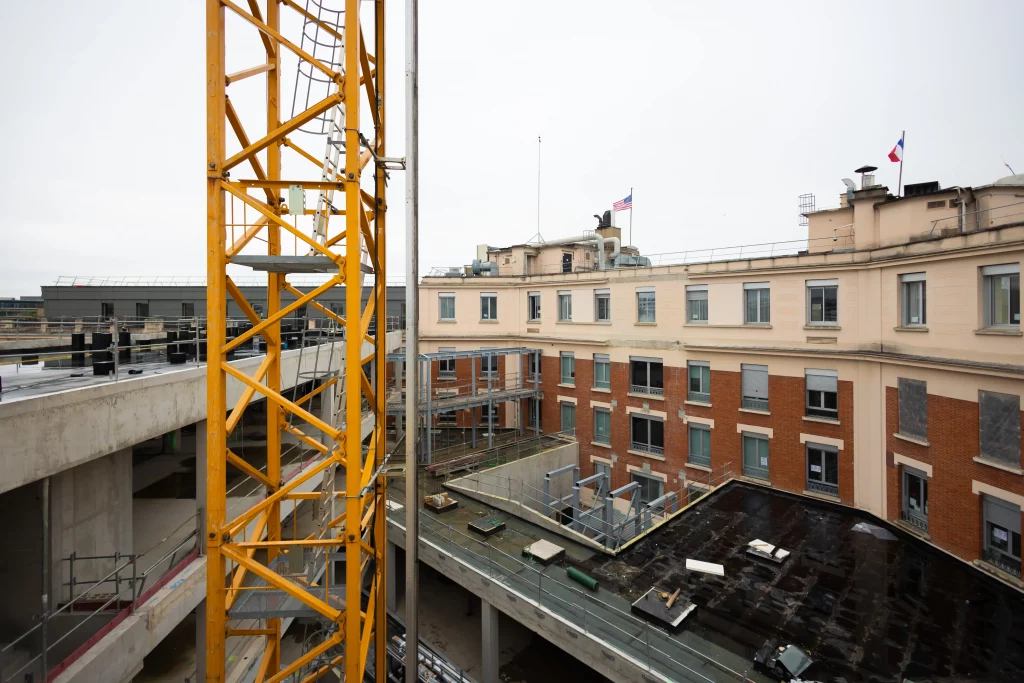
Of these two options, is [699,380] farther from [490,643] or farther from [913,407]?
[490,643]

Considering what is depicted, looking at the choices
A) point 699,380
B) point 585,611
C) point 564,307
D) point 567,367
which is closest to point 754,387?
point 699,380

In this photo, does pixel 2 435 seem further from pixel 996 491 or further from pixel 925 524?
pixel 925 524

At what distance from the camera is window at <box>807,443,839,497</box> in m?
22.1

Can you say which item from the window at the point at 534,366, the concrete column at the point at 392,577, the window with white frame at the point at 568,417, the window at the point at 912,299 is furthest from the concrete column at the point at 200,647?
the window at the point at 912,299

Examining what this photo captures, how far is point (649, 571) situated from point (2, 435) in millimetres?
15792

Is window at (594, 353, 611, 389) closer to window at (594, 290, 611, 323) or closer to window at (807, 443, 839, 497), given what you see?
window at (594, 290, 611, 323)

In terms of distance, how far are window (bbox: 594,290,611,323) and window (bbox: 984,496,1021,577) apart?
729 inches

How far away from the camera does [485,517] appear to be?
2100 centimetres

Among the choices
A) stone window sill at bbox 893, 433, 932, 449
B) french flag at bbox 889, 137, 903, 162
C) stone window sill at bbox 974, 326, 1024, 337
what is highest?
french flag at bbox 889, 137, 903, 162

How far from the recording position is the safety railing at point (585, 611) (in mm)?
12056

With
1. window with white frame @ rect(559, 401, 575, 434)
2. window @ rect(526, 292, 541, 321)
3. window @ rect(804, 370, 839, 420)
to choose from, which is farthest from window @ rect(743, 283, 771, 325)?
window @ rect(526, 292, 541, 321)

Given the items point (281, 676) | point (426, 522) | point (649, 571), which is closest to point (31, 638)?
point (281, 676)

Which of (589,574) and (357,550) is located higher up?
(357,550)

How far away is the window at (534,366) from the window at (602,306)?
4825mm
